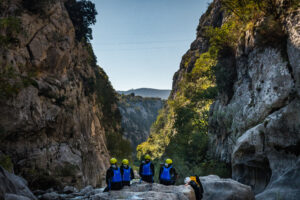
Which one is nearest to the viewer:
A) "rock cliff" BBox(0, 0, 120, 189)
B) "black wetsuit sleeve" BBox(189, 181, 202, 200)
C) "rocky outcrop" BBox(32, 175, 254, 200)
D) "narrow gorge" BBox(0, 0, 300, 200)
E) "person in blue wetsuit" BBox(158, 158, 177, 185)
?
"rocky outcrop" BBox(32, 175, 254, 200)

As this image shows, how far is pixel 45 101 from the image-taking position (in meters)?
22.5

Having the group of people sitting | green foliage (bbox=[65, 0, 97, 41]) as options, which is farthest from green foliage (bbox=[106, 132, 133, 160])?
the group of people sitting

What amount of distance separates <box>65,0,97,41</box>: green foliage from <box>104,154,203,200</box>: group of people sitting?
28.9m

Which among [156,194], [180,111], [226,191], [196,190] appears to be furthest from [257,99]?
[180,111]

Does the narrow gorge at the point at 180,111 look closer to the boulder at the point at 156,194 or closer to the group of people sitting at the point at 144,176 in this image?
the boulder at the point at 156,194

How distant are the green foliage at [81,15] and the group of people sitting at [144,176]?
95.0 ft

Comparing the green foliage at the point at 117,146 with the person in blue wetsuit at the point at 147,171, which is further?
the green foliage at the point at 117,146

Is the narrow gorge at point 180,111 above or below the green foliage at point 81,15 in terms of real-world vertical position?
below

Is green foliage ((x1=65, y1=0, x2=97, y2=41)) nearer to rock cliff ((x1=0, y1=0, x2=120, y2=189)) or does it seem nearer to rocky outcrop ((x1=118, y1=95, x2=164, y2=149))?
rock cliff ((x1=0, y1=0, x2=120, y2=189))

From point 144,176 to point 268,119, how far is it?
7.38m

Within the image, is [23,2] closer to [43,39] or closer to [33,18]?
[33,18]

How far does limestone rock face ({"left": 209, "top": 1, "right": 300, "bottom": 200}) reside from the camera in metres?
11.1

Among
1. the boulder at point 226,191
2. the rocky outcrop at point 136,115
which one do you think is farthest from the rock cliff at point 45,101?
the rocky outcrop at point 136,115

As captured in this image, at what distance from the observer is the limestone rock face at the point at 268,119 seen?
438 inches
